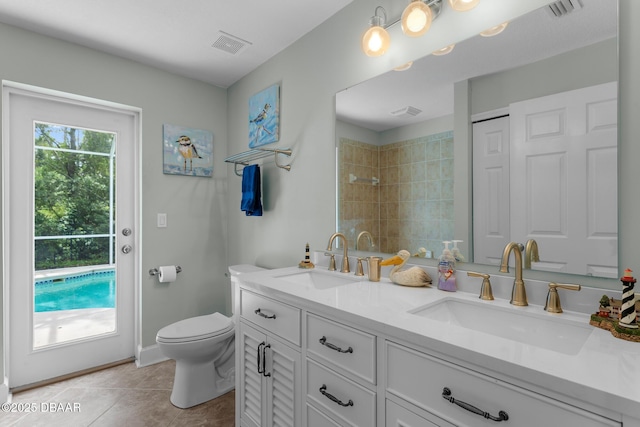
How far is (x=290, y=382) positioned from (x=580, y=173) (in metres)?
1.28

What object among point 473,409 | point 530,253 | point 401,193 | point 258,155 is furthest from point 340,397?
point 258,155

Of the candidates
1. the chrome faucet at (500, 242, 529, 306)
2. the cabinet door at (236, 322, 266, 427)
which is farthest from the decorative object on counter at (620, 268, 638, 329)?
the cabinet door at (236, 322, 266, 427)

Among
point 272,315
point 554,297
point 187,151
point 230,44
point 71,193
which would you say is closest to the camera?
point 554,297

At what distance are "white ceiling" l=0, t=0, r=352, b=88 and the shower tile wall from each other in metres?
0.86

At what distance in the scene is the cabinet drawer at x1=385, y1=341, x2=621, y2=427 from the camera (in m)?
0.62

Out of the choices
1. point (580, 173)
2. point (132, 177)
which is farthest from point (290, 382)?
point (132, 177)

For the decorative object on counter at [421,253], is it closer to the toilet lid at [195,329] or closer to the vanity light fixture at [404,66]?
the vanity light fixture at [404,66]

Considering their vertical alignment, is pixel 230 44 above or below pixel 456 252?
above

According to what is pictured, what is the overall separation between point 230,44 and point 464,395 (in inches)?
94.3

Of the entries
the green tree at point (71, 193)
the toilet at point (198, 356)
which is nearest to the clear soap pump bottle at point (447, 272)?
the toilet at point (198, 356)

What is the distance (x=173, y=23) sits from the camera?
6.54 ft

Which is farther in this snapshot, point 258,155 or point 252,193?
point 258,155

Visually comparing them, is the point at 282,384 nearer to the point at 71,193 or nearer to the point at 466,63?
the point at 466,63

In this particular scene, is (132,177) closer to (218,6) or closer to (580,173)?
(218,6)
